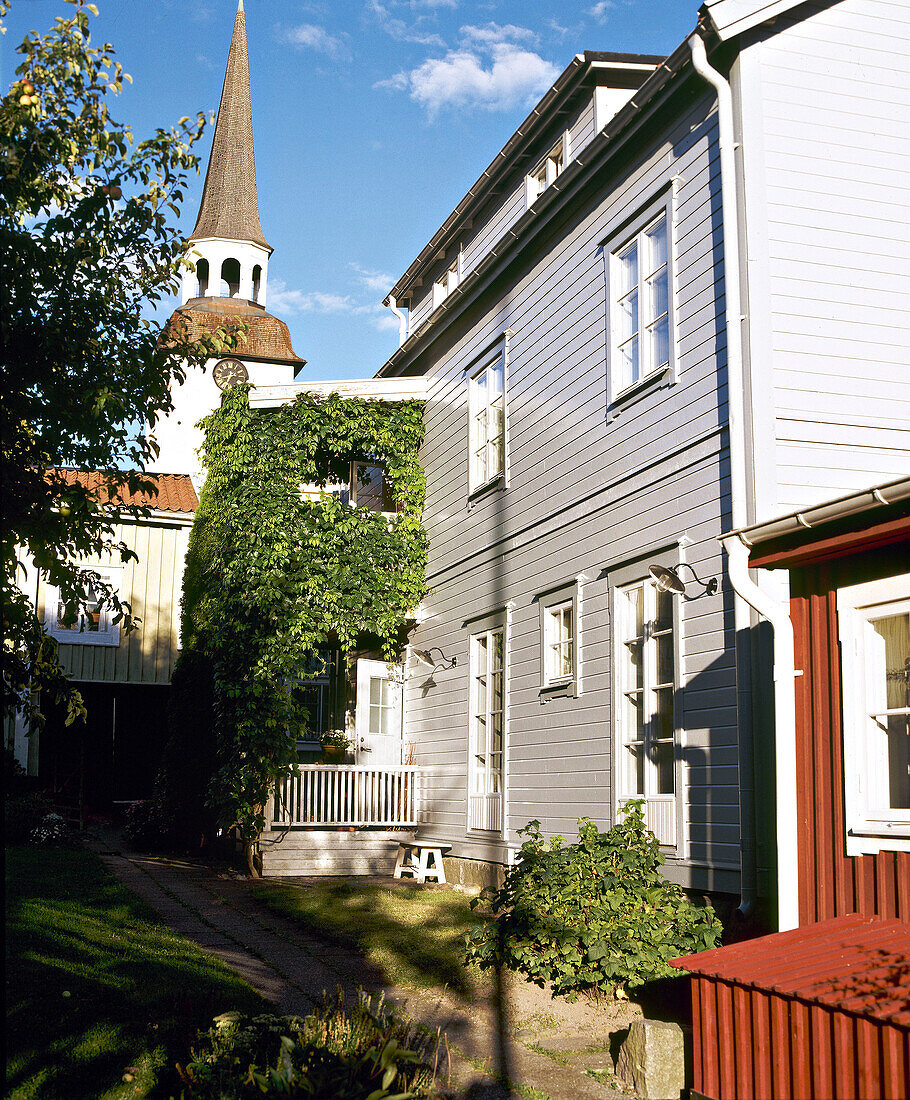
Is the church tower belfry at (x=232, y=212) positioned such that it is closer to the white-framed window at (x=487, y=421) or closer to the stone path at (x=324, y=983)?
the white-framed window at (x=487, y=421)

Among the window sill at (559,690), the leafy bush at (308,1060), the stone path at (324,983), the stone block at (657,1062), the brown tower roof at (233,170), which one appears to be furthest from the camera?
the brown tower roof at (233,170)

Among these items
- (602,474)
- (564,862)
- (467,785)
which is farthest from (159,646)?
(564,862)

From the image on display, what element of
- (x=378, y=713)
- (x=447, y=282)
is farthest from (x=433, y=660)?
(x=447, y=282)

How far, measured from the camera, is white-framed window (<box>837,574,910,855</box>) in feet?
19.1

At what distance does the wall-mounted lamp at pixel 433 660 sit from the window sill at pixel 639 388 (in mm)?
5131

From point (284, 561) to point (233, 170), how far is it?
2740cm

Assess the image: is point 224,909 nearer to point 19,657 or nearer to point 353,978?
point 353,978

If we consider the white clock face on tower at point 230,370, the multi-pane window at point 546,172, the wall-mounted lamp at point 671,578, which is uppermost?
the white clock face on tower at point 230,370

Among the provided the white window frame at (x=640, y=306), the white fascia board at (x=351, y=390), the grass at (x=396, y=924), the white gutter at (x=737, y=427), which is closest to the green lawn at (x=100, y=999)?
the grass at (x=396, y=924)

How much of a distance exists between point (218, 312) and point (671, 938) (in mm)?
30132

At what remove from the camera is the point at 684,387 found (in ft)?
29.4

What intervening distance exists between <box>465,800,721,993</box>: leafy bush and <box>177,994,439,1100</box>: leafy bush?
191cm

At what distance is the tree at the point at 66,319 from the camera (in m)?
6.15

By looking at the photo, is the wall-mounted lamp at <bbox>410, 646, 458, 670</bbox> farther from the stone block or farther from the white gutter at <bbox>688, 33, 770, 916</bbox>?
the stone block
